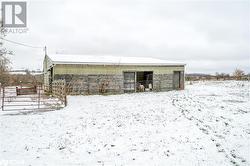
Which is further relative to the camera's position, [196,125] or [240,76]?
[240,76]

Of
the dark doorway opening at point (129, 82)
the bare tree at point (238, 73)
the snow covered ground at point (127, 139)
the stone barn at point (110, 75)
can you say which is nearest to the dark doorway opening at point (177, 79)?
the stone barn at point (110, 75)

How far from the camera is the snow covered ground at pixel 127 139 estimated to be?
702 cm

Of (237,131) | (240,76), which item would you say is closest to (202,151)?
(237,131)

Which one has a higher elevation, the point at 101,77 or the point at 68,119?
the point at 101,77

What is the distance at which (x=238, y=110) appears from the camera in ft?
45.9

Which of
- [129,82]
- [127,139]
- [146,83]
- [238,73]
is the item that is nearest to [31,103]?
[129,82]

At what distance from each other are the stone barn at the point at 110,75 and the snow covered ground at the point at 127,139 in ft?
37.9

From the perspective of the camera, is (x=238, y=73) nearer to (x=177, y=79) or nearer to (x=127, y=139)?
(x=177, y=79)

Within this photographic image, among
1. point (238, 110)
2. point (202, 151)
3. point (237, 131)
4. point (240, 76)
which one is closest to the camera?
point (202, 151)

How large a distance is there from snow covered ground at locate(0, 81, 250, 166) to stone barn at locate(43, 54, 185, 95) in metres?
11.5

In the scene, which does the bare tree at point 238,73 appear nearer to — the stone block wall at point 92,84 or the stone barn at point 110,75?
the stone barn at point 110,75

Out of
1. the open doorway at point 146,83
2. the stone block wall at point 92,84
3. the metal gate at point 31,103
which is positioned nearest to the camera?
the metal gate at point 31,103

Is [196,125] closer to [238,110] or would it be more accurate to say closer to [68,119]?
[238,110]

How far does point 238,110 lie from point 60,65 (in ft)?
52.5
